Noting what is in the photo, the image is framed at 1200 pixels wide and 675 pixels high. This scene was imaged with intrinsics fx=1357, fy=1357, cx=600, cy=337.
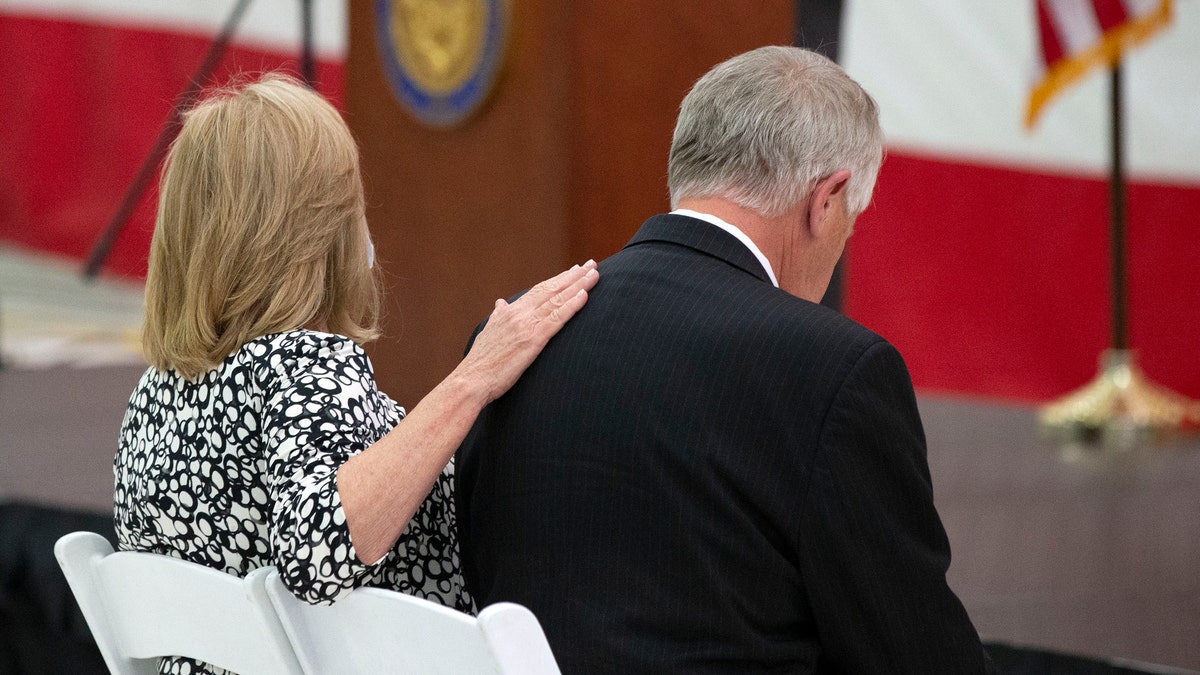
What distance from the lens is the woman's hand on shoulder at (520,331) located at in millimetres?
1354

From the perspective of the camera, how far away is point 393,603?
1.20 meters

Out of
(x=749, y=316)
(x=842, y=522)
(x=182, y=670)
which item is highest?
(x=749, y=316)

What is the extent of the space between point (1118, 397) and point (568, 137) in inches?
122

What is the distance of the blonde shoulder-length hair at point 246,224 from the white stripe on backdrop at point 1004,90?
4685mm

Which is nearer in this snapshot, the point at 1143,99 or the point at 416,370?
the point at 416,370

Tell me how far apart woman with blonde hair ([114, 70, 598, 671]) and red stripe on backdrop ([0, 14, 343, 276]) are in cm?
702

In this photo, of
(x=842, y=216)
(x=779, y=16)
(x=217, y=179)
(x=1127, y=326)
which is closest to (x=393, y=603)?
(x=217, y=179)

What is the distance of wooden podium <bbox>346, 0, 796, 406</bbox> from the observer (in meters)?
3.44

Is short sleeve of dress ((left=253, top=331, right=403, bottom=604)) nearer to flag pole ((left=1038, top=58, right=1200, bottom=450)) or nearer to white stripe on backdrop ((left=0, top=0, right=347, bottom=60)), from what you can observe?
flag pole ((left=1038, top=58, right=1200, bottom=450))

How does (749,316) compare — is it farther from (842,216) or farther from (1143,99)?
(1143,99)

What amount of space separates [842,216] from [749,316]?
224 mm

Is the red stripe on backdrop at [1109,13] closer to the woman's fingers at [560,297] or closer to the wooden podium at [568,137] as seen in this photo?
the wooden podium at [568,137]

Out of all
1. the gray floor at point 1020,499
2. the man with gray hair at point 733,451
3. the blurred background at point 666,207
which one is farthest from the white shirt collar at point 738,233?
the gray floor at point 1020,499

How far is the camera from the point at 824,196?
1404mm
